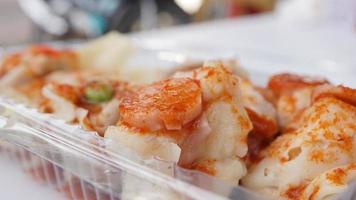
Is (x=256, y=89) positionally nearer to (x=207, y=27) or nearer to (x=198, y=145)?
(x=198, y=145)

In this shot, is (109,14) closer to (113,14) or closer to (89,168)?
(113,14)

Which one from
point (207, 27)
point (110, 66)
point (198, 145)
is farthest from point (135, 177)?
point (207, 27)

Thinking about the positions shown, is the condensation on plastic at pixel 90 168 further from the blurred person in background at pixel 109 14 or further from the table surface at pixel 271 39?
the blurred person in background at pixel 109 14

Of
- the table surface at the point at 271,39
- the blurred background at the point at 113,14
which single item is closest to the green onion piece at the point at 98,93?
the table surface at the point at 271,39

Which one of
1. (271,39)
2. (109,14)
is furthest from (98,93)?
(109,14)

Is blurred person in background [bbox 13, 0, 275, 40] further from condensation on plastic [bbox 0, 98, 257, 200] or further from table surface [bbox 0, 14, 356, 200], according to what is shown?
condensation on plastic [bbox 0, 98, 257, 200]
